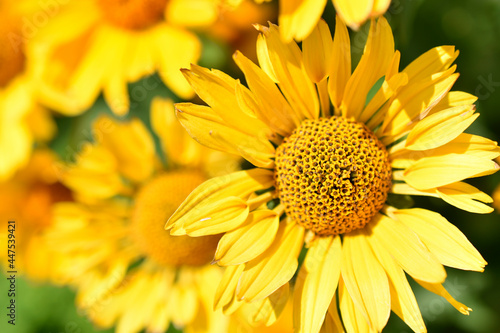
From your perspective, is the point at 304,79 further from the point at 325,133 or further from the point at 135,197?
the point at 135,197

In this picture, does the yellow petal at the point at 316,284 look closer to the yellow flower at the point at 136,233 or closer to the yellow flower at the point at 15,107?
the yellow flower at the point at 136,233

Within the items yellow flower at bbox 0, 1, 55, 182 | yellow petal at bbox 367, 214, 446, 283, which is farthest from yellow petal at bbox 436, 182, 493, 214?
yellow flower at bbox 0, 1, 55, 182

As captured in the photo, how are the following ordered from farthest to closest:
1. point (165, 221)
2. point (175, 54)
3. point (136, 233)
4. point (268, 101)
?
point (136, 233), point (165, 221), point (175, 54), point (268, 101)

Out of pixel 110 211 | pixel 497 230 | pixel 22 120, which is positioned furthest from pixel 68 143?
pixel 497 230

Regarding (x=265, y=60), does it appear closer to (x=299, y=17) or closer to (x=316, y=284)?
(x=299, y=17)

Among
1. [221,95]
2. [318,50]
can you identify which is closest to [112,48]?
[221,95]

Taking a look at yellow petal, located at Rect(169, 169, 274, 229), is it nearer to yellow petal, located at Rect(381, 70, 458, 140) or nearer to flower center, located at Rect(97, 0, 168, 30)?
yellow petal, located at Rect(381, 70, 458, 140)
